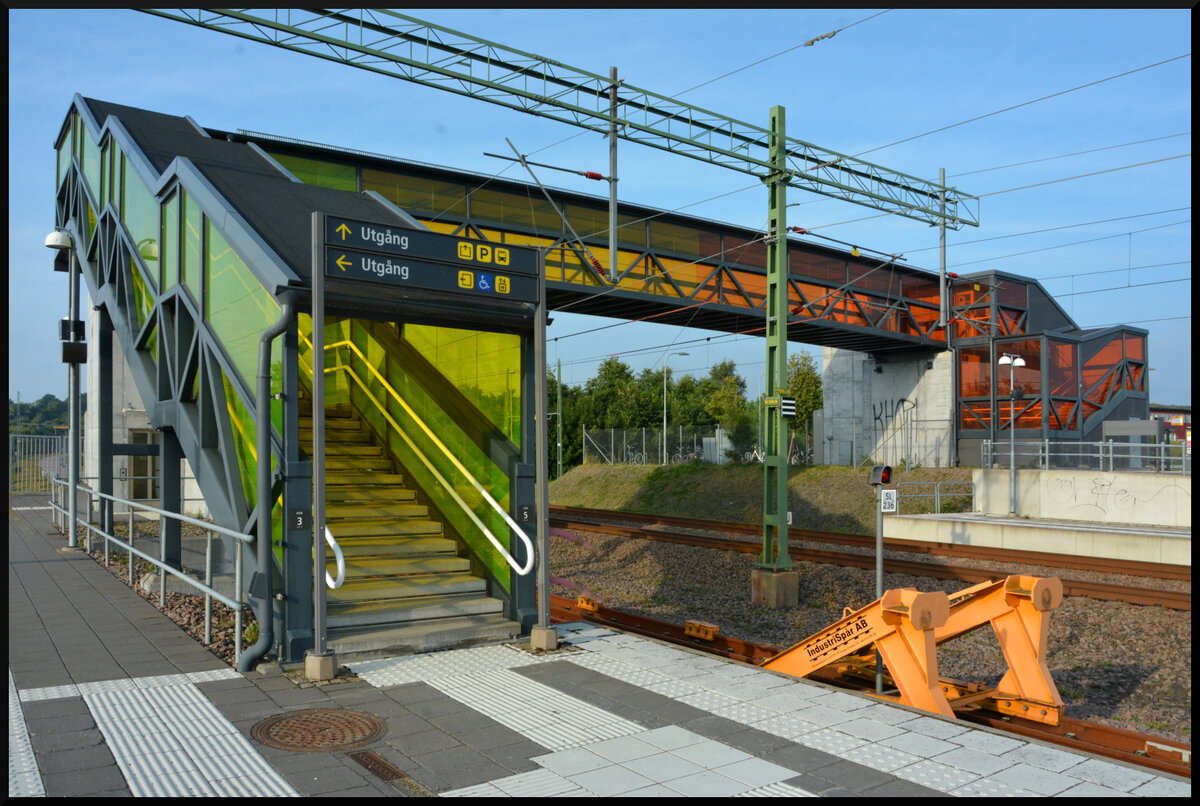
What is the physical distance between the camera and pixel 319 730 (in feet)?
19.4

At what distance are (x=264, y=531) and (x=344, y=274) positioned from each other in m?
2.30

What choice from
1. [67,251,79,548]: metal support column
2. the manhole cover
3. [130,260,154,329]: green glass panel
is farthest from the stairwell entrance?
[67,251,79,548]: metal support column

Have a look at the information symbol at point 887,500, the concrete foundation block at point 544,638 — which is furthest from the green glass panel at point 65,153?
the information symbol at point 887,500

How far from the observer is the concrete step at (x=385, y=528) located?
370 inches

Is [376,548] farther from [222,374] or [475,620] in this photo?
[222,374]

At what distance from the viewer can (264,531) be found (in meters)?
7.59

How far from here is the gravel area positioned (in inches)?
374

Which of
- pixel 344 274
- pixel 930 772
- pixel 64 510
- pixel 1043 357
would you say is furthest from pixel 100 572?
pixel 1043 357

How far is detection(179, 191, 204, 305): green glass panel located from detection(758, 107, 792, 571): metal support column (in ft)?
29.6

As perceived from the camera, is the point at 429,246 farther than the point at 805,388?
No

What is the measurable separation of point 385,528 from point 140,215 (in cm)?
584

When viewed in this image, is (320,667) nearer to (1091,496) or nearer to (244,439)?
(244,439)

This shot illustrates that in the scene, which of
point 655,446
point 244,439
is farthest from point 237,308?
point 655,446

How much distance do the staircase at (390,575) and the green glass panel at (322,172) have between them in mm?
11890
